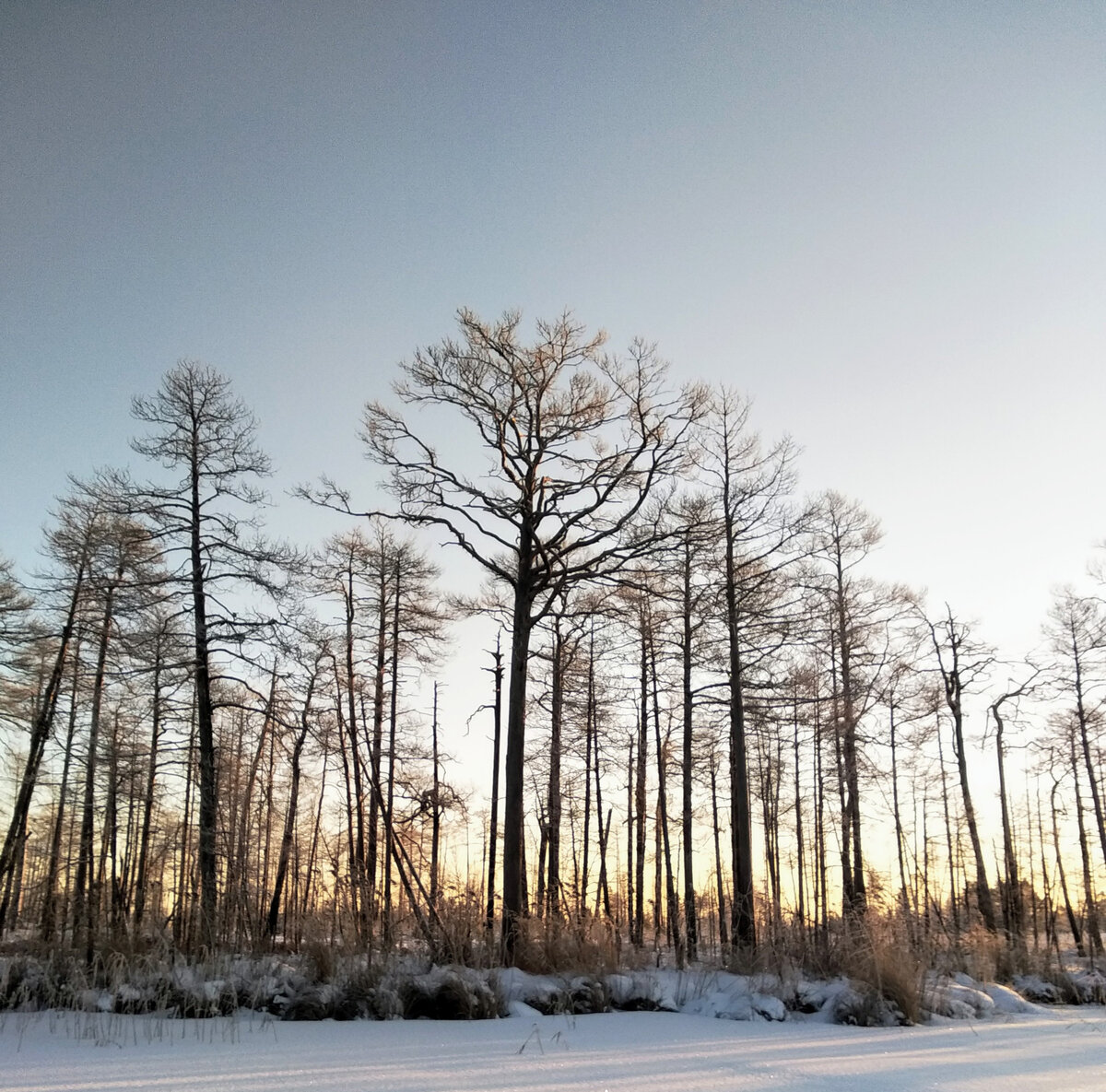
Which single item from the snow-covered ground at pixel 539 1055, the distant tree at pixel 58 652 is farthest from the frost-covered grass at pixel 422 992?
the distant tree at pixel 58 652

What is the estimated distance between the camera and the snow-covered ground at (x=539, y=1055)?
4703 millimetres

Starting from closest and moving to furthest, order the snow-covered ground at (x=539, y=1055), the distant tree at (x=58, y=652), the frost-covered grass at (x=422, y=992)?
1. the snow-covered ground at (x=539, y=1055)
2. the frost-covered grass at (x=422, y=992)
3. the distant tree at (x=58, y=652)

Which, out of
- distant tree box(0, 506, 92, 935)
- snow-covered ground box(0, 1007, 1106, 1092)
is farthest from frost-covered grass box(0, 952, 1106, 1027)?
distant tree box(0, 506, 92, 935)

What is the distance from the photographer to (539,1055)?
18.9ft

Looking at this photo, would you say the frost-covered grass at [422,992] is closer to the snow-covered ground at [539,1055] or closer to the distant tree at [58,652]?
the snow-covered ground at [539,1055]

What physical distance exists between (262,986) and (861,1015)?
19.6ft

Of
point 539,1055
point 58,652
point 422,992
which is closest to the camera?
point 539,1055

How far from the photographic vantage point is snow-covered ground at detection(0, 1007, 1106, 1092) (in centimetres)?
470

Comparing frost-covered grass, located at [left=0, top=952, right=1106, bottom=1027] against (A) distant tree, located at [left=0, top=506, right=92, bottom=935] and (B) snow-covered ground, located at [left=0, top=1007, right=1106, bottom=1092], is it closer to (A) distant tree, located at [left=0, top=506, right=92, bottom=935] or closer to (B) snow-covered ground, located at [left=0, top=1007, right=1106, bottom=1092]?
(B) snow-covered ground, located at [left=0, top=1007, right=1106, bottom=1092]

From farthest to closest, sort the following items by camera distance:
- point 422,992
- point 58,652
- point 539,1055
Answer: point 58,652 < point 422,992 < point 539,1055

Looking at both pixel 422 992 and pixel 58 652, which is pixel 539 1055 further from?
pixel 58 652

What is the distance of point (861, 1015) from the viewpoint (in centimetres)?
854

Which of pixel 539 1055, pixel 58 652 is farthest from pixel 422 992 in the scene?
pixel 58 652

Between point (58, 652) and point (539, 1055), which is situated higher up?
point (58, 652)
